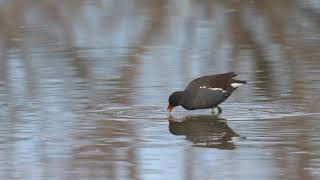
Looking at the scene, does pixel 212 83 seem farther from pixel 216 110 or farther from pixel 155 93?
pixel 155 93

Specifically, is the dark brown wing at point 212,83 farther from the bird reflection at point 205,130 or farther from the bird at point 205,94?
the bird reflection at point 205,130

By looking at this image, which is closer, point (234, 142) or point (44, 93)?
point (234, 142)

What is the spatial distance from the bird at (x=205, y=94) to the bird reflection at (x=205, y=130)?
A: 0.44 feet

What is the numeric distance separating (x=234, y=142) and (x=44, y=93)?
10.7 ft

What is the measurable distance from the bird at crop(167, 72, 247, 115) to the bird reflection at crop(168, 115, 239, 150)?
133 millimetres

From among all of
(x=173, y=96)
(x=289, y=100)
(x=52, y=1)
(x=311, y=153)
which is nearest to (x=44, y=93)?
(x=173, y=96)

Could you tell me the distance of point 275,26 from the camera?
16500 millimetres

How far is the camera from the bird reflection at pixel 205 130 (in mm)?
9000

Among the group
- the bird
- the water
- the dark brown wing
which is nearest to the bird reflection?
the water

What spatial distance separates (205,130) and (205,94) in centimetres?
74

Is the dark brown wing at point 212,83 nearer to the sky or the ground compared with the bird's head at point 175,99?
nearer to the sky

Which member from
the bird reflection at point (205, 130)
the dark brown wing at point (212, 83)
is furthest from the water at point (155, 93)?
the dark brown wing at point (212, 83)

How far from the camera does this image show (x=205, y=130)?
963 centimetres

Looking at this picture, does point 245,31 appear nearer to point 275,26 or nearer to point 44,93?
point 275,26
